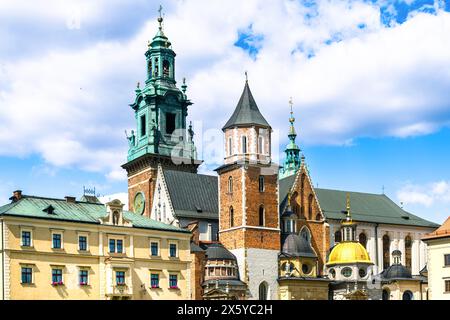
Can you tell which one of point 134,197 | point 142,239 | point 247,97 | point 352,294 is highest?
point 247,97

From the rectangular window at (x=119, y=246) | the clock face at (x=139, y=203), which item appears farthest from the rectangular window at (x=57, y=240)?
the clock face at (x=139, y=203)

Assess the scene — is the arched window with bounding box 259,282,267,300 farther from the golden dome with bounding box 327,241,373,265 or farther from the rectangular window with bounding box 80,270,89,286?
the rectangular window with bounding box 80,270,89,286

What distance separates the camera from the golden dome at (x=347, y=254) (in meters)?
81.6

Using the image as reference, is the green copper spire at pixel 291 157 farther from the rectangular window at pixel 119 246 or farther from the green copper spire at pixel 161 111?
the rectangular window at pixel 119 246

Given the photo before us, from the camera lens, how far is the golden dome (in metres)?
81.6

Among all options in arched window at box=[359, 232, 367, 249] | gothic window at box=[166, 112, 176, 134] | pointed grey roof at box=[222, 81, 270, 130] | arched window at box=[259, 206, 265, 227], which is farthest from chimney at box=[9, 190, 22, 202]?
arched window at box=[359, 232, 367, 249]

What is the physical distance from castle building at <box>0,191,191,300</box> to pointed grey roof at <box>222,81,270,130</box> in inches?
693

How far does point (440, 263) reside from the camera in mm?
65750

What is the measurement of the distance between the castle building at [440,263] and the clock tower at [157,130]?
1304 inches
